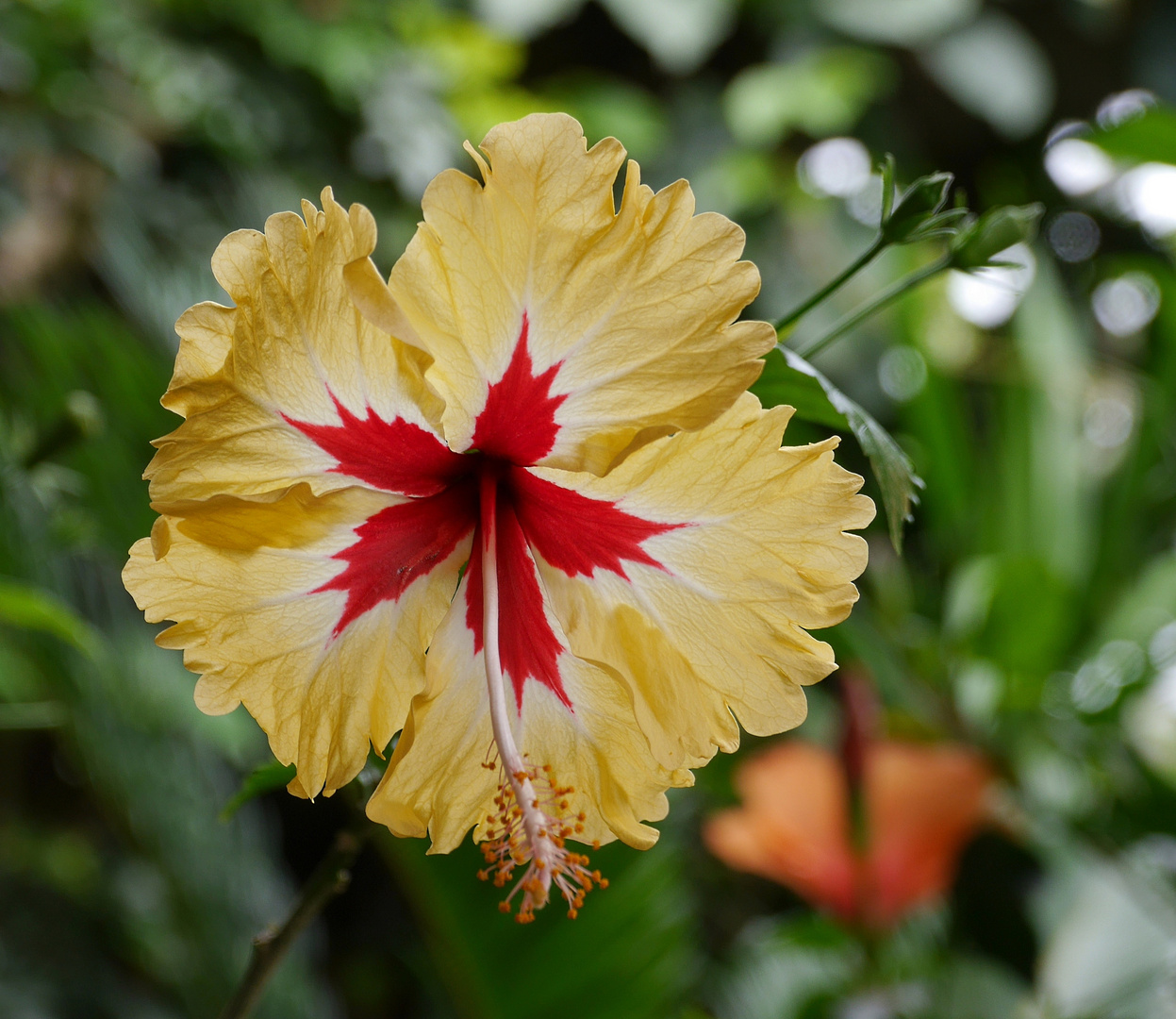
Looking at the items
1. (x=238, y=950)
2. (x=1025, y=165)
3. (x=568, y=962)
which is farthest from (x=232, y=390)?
(x=1025, y=165)

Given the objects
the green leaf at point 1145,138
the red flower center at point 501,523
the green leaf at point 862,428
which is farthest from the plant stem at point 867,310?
the green leaf at point 1145,138

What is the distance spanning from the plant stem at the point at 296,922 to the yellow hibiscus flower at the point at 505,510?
0.04m

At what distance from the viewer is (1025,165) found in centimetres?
349

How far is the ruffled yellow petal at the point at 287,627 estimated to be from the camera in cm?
50

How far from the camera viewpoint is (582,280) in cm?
50

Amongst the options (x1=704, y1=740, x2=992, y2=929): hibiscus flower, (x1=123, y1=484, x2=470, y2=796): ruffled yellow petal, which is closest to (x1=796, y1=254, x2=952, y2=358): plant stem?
(x1=123, y1=484, x2=470, y2=796): ruffled yellow petal

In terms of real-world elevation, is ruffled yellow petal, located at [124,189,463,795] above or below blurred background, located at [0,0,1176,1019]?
above

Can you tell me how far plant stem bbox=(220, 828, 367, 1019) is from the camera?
0.53 metres

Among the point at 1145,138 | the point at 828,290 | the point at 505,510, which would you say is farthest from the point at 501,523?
the point at 1145,138

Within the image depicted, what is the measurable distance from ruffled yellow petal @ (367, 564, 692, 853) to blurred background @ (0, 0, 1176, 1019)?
0.41 feet

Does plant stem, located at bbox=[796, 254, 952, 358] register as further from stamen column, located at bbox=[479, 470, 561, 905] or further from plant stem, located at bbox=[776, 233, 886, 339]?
stamen column, located at bbox=[479, 470, 561, 905]

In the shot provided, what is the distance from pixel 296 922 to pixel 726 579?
0.98ft

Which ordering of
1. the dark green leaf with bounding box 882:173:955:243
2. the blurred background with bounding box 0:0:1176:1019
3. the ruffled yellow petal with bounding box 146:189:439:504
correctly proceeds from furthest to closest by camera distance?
the blurred background with bounding box 0:0:1176:1019 → the dark green leaf with bounding box 882:173:955:243 → the ruffled yellow petal with bounding box 146:189:439:504

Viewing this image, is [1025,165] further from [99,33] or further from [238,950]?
[238,950]
